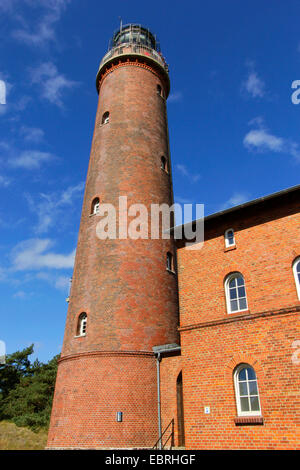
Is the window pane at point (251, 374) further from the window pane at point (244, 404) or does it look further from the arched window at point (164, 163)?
the arched window at point (164, 163)

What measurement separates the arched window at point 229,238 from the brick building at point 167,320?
49mm

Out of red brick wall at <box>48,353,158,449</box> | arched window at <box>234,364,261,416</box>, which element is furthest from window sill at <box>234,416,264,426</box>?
red brick wall at <box>48,353,158,449</box>

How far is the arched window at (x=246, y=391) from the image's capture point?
10.00 m

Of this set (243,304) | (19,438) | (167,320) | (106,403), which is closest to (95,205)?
(167,320)

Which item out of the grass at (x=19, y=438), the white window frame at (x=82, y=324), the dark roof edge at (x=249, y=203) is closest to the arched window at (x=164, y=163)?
the dark roof edge at (x=249, y=203)

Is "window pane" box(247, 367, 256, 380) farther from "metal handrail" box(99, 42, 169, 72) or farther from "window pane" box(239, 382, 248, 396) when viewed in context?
"metal handrail" box(99, 42, 169, 72)

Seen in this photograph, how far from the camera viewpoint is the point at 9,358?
117ft

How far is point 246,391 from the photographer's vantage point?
1025 centimetres

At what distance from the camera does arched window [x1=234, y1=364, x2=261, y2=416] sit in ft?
32.8

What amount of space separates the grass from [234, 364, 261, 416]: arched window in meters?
16.9

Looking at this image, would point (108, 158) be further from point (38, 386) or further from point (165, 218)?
point (38, 386)

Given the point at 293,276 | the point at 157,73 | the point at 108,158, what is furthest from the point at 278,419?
the point at 157,73

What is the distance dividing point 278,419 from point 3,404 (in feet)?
90.8

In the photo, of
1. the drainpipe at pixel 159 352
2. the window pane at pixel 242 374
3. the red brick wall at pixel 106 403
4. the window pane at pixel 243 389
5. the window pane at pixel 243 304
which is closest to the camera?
the window pane at pixel 243 389
